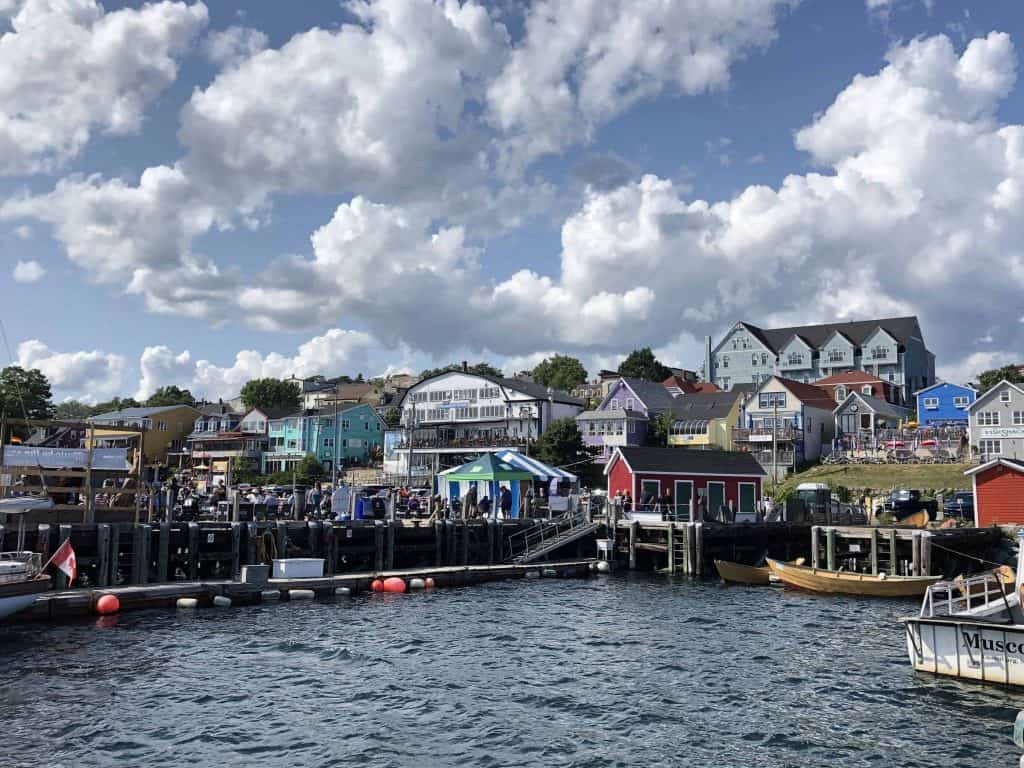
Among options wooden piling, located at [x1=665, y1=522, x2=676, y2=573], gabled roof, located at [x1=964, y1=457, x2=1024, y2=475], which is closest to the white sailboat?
wooden piling, located at [x1=665, y1=522, x2=676, y2=573]

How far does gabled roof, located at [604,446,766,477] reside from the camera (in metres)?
49.8

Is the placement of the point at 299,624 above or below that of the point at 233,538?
below

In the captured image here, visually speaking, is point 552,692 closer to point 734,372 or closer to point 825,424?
point 825,424

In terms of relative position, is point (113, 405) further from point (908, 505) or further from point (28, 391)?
point (908, 505)

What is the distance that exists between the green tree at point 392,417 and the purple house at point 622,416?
103ft

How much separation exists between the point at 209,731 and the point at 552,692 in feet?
23.4

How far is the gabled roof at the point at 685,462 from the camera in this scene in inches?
1962

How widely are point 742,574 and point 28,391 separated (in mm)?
97007

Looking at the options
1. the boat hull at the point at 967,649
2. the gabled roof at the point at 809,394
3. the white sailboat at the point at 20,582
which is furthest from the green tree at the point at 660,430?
the white sailboat at the point at 20,582

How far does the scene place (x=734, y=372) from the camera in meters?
114

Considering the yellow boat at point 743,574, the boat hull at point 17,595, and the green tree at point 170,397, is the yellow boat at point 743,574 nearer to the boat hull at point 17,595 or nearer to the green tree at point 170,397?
the boat hull at point 17,595

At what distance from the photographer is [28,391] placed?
106 meters

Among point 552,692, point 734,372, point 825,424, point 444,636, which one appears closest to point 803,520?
point 444,636

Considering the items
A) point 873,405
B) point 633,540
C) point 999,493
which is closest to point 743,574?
point 633,540
